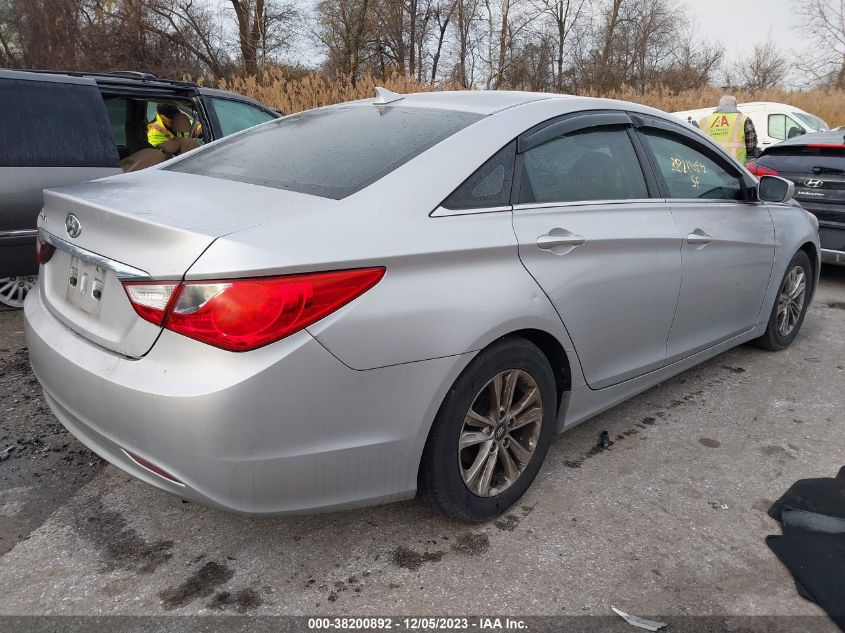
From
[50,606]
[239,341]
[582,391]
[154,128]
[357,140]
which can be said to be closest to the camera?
[239,341]

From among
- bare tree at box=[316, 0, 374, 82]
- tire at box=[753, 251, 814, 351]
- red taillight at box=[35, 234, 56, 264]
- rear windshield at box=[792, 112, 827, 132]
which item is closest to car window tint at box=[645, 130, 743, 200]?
tire at box=[753, 251, 814, 351]

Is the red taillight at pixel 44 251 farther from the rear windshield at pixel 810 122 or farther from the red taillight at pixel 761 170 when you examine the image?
the rear windshield at pixel 810 122

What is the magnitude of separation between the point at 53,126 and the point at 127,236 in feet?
10.4

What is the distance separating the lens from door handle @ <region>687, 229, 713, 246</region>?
11.1 ft

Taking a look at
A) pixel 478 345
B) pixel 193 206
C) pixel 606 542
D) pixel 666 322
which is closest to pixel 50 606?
pixel 193 206

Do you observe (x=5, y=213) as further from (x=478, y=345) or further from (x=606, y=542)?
(x=606, y=542)

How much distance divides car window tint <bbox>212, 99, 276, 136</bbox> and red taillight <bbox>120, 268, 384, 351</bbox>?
4259mm

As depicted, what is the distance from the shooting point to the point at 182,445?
1.94 m

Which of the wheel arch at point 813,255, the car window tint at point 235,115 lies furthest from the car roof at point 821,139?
the car window tint at point 235,115

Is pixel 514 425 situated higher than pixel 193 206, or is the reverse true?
pixel 193 206

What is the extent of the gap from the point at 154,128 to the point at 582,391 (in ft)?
16.4

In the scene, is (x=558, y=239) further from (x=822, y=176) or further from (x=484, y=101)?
(x=822, y=176)

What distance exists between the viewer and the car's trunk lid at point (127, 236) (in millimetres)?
1980

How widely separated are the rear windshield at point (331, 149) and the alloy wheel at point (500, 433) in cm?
89
